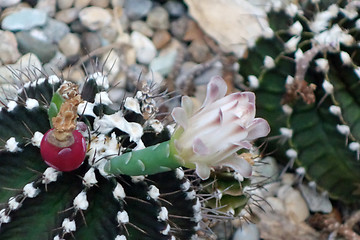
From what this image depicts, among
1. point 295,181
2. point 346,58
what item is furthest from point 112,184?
point 295,181

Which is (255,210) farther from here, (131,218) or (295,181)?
(131,218)

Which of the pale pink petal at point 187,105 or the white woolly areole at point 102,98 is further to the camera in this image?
the white woolly areole at point 102,98

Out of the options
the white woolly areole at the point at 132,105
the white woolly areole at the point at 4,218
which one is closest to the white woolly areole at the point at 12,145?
the white woolly areole at the point at 4,218

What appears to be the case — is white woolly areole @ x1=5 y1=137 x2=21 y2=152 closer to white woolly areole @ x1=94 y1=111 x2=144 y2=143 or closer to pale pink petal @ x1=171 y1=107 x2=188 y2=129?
white woolly areole @ x1=94 y1=111 x2=144 y2=143

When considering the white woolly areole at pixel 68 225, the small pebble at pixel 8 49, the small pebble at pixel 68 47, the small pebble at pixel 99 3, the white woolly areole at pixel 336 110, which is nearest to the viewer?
the white woolly areole at pixel 68 225

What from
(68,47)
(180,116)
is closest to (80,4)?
(68,47)

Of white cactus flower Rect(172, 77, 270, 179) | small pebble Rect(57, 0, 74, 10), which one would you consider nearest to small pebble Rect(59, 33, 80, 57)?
small pebble Rect(57, 0, 74, 10)

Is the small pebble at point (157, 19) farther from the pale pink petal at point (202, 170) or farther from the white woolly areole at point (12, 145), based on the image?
the pale pink petal at point (202, 170)
